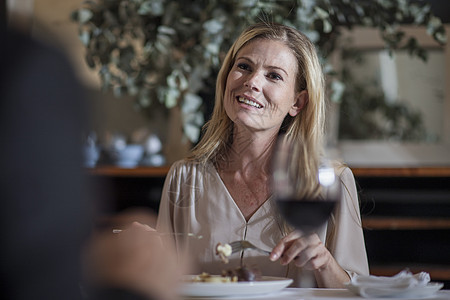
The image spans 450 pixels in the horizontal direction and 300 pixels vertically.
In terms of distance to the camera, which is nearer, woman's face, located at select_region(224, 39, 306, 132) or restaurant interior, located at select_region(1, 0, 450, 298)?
woman's face, located at select_region(224, 39, 306, 132)

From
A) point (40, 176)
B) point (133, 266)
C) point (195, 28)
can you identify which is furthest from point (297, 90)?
point (40, 176)

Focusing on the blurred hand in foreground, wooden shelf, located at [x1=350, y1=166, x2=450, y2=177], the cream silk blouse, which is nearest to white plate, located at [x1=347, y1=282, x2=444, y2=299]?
the cream silk blouse

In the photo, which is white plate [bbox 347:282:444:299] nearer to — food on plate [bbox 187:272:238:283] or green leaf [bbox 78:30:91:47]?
food on plate [bbox 187:272:238:283]

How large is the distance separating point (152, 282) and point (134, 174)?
2178mm

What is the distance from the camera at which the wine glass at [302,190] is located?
0.97 metres

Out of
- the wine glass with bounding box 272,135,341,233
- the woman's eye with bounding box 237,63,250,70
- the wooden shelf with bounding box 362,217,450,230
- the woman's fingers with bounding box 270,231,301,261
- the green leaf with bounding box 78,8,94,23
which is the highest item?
the green leaf with bounding box 78,8,94,23

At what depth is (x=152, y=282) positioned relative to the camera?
2.14ft

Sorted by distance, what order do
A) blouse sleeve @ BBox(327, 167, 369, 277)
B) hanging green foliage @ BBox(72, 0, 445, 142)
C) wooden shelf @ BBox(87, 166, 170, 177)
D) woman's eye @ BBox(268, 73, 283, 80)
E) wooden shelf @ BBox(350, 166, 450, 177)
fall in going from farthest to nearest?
wooden shelf @ BBox(87, 166, 170, 177)
wooden shelf @ BBox(350, 166, 450, 177)
hanging green foliage @ BBox(72, 0, 445, 142)
woman's eye @ BBox(268, 73, 283, 80)
blouse sleeve @ BBox(327, 167, 369, 277)

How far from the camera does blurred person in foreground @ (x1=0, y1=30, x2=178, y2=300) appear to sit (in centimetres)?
52

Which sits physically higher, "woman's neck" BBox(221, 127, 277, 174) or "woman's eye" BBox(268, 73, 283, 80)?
"woman's eye" BBox(268, 73, 283, 80)

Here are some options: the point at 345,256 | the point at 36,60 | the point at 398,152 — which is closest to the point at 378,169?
the point at 398,152

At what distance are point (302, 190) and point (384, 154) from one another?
2215 mm

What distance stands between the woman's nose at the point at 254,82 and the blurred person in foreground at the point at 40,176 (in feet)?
3.08

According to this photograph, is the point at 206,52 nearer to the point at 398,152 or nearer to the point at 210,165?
the point at 210,165
